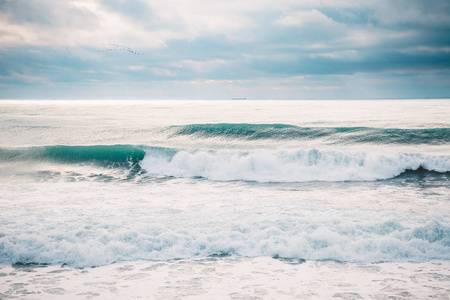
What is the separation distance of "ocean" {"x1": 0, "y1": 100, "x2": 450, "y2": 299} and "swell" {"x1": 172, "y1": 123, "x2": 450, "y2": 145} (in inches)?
69.5

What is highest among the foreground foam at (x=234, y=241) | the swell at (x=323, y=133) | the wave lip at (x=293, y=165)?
the swell at (x=323, y=133)

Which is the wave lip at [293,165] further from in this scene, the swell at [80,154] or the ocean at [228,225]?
the swell at [80,154]

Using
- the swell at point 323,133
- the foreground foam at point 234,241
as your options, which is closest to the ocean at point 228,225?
the foreground foam at point 234,241

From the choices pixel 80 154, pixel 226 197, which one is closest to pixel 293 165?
pixel 226 197

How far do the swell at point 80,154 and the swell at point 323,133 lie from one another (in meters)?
4.61

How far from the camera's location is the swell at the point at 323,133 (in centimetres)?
1673

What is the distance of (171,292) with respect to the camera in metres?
4.45

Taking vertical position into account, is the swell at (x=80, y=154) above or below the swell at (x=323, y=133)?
below

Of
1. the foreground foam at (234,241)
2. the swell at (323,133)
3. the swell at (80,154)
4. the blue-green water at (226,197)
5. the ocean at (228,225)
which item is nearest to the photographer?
the ocean at (228,225)

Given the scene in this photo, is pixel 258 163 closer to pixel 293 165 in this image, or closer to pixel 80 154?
pixel 293 165

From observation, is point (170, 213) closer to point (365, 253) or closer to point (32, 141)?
point (365, 253)

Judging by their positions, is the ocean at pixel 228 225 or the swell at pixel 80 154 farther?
the swell at pixel 80 154

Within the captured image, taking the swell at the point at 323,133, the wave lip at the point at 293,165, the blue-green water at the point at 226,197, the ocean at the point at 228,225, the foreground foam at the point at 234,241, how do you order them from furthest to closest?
the swell at the point at 323,133 → the wave lip at the point at 293,165 → the blue-green water at the point at 226,197 → the foreground foam at the point at 234,241 → the ocean at the point at 228,225

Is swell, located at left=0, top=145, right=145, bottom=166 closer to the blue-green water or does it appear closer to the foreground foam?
the blue-green water
